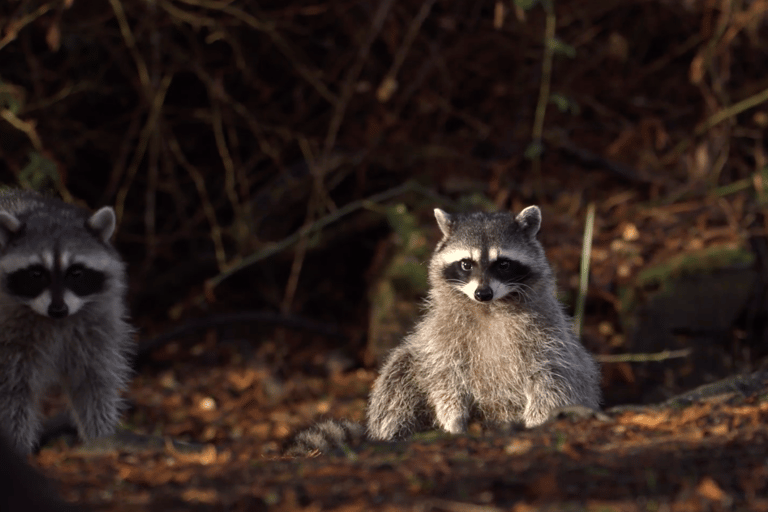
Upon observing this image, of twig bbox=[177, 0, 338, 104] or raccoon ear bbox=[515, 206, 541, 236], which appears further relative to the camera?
twig bbox=[177, 0, 338, 104]

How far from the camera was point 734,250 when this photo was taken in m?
8.14

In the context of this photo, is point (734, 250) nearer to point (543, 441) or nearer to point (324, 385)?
point (324, 385)

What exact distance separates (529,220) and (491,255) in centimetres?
40

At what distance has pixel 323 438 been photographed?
17.0 feet

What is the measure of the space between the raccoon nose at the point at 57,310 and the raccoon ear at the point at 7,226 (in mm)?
550

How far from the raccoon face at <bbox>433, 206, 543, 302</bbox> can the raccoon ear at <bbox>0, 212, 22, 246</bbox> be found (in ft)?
7.95

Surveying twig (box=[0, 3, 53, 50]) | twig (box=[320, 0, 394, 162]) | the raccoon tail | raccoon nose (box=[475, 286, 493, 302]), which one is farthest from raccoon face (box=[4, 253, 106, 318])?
twig (box=[320, 0, 394, 162])

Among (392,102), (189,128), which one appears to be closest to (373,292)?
(392,102)

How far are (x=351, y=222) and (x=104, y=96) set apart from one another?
2.88 m

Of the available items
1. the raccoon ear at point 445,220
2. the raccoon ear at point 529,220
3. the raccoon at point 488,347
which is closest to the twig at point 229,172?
the raccoon ear at point 445,220

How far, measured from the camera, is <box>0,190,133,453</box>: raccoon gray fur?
16.7 feet

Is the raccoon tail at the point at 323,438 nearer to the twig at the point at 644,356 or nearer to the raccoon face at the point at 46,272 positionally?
the raccoon face at the point at 46,272

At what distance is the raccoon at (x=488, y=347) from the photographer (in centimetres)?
500

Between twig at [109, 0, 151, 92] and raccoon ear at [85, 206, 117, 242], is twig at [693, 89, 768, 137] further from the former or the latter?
raccoon ear at [85, 206, 117, 242]
